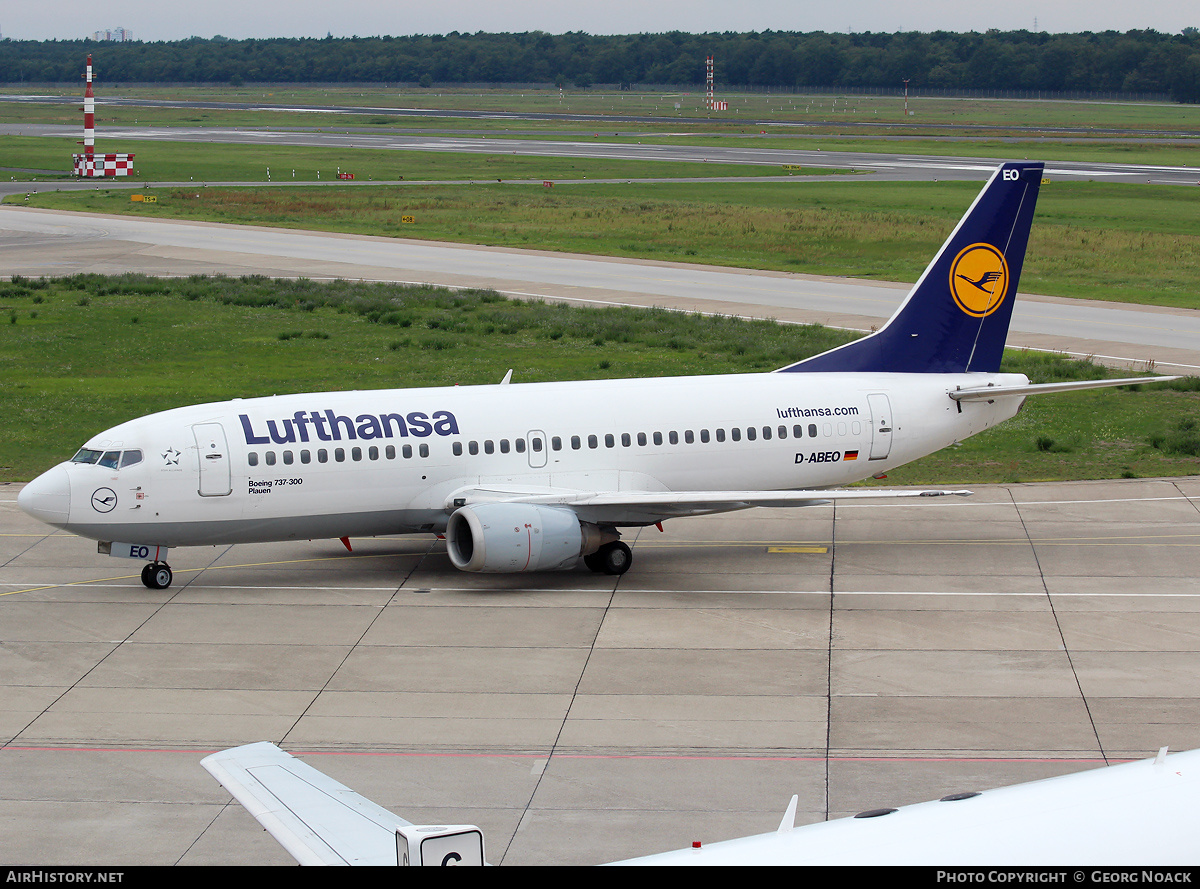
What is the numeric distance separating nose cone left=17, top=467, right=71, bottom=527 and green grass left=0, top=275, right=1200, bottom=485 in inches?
423

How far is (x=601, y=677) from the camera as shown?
23.3 m

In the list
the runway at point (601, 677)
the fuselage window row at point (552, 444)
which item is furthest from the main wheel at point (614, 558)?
the fuselage window row at point (552, 444)

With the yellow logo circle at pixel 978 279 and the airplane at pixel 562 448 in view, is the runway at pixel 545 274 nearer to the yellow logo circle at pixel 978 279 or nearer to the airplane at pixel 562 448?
the yellow logo circle at pixel 978 279

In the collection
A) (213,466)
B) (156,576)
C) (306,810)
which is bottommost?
(156,576)

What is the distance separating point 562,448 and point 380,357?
A: 76.8 feet

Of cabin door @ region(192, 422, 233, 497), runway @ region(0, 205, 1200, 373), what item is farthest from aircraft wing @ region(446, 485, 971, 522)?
runway @ region(0, 205, 1200, 373)

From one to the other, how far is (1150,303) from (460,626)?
48.3 meters

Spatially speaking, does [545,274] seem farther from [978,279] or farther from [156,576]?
[156,576]

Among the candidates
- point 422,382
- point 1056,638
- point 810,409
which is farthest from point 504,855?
point 422,382

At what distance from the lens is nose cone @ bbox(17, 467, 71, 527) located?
27250 mm

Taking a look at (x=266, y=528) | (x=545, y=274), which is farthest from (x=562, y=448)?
(x=545, y=274)

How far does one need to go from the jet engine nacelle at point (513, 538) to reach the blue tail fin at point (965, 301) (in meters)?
8.00

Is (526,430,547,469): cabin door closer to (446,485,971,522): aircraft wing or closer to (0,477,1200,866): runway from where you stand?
(446,485,971,522): aircraft wing

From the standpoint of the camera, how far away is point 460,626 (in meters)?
26.1
